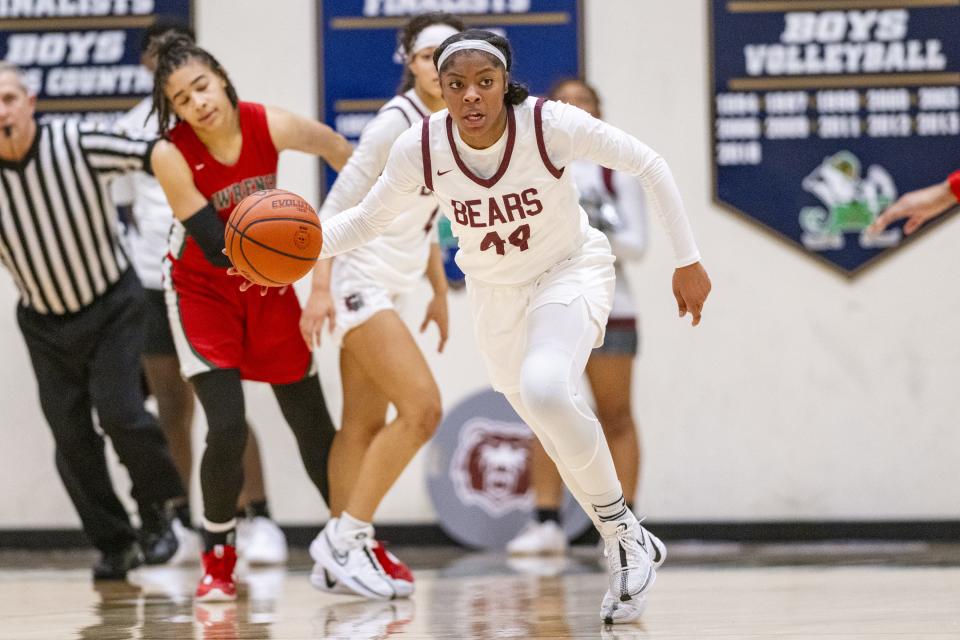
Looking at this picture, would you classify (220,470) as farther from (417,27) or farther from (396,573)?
(417,27)

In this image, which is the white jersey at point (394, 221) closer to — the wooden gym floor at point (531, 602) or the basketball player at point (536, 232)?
the basketball player at point (536, 232)

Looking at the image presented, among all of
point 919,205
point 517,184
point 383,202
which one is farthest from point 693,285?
point 383,202

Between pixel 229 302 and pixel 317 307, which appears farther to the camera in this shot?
pixel 229 302

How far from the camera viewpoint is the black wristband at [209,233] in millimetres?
4371

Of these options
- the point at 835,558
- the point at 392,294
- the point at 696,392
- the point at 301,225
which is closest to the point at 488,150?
the point at 301,225

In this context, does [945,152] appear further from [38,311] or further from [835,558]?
[38,311]

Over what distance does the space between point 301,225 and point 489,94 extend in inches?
24.6

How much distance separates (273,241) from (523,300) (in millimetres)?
717

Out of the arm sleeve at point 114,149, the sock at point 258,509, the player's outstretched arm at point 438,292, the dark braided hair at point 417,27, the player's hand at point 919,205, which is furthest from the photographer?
the sock at point 258,509

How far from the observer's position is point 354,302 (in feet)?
15.1

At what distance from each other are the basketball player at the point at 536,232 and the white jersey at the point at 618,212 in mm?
2081

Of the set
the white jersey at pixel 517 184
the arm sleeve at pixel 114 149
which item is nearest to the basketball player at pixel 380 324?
the white jersey at pixel 517 184

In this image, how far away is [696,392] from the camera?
7.00 metres

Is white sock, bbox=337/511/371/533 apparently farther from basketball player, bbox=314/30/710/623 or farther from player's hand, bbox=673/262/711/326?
player's hand, bbox=673/262/711/326
